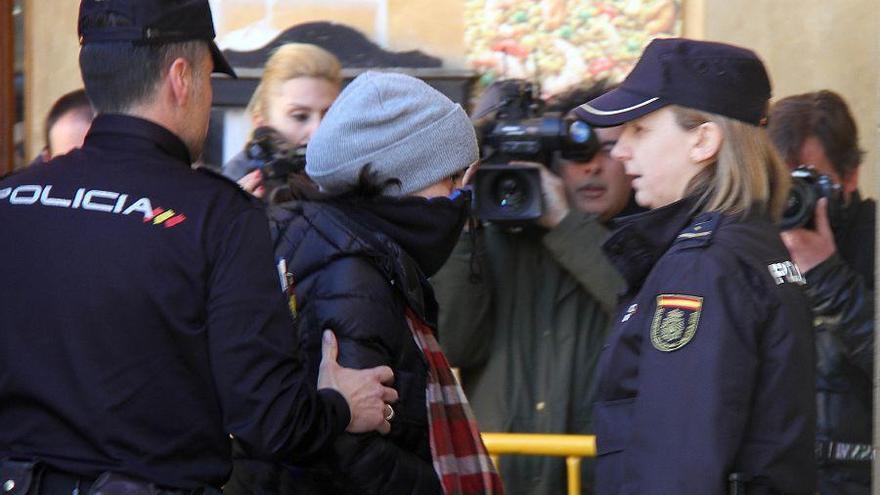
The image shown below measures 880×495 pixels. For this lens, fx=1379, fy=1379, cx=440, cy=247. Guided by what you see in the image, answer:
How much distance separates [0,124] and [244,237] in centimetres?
274

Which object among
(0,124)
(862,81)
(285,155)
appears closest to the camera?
(285,155)

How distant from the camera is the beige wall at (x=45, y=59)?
5297 mm

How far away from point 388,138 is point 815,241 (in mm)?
1633

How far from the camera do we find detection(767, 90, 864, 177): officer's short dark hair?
412 centimetres

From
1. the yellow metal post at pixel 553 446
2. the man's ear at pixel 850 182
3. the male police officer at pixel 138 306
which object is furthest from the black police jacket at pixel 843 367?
the male police officer at pixel 138 306

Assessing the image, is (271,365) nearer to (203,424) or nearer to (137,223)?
(203,424)

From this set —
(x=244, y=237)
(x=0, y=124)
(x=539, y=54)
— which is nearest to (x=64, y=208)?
(x=244, y=237)

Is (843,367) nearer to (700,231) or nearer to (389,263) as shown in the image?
(700,231)

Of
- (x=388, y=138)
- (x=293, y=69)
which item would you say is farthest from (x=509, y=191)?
(x=388, y=138)

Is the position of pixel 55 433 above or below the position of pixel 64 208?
below

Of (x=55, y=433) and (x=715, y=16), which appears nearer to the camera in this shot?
(x=55, y=433)

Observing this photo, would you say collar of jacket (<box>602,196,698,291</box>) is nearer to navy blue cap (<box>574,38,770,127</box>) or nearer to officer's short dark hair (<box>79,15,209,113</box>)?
navy blue cap (<box>574,38,770,127</box>)

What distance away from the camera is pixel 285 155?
3.81 m

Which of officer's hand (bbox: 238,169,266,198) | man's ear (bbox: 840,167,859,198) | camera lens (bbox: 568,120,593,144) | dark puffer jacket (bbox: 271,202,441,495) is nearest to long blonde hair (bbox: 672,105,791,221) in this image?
dark puffer jacket (bbox: 271,202,441,495)
